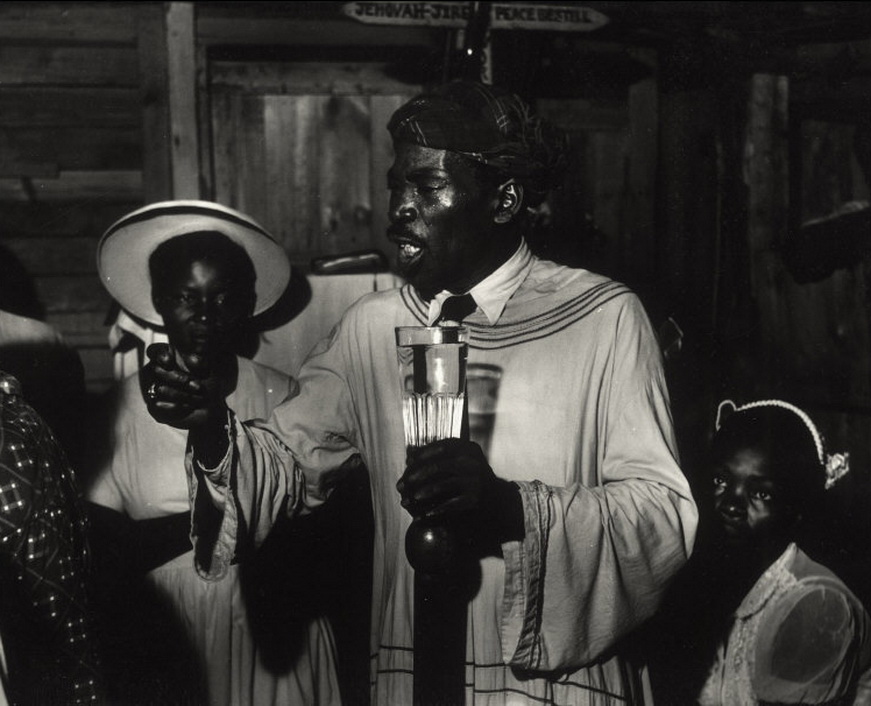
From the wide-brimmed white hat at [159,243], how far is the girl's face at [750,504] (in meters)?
2.06

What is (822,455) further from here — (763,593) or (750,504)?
(763,593)

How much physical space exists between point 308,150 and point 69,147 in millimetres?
1254

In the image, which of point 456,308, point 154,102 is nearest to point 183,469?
point 456,308

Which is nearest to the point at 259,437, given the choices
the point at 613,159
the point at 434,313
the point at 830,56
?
the point at 434,313

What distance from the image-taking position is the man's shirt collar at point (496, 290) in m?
2.36

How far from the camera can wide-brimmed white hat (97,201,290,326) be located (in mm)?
3950

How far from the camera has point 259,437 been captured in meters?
2.13

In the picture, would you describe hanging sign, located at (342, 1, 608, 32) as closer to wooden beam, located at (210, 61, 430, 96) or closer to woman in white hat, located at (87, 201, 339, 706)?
wooden beam, located at (210, 61, 430, 96)

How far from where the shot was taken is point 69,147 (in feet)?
16.7

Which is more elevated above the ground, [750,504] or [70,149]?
[70,149]

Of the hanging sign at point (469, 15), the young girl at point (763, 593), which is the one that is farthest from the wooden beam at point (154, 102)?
the young girl at point (763, 593)

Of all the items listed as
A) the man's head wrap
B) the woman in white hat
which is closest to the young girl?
the woman in white hat

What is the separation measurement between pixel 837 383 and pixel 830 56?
1953mm

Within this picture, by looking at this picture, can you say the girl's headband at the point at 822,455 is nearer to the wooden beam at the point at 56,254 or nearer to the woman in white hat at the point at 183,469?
the woman in white hat at the point at 183,469
